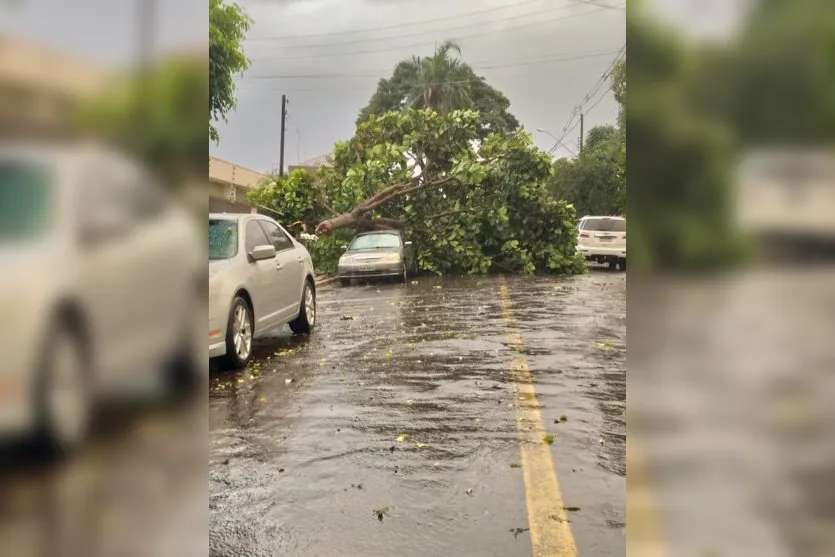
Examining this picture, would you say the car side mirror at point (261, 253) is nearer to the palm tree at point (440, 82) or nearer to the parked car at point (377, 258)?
the palm tree at point (440, 82)

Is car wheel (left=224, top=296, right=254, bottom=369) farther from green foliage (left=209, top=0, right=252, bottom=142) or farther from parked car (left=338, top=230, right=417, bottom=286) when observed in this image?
green foliage (left=209, top=0, right=252, bottom=142)

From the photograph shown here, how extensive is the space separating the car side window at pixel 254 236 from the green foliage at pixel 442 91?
1191mm

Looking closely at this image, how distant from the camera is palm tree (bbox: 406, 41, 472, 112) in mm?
4828

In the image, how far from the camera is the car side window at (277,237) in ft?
20.9

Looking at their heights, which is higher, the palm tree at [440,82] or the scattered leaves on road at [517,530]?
the palm tree at [440,82]

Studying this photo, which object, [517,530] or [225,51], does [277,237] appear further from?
[225,51]

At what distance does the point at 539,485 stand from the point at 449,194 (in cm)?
531
